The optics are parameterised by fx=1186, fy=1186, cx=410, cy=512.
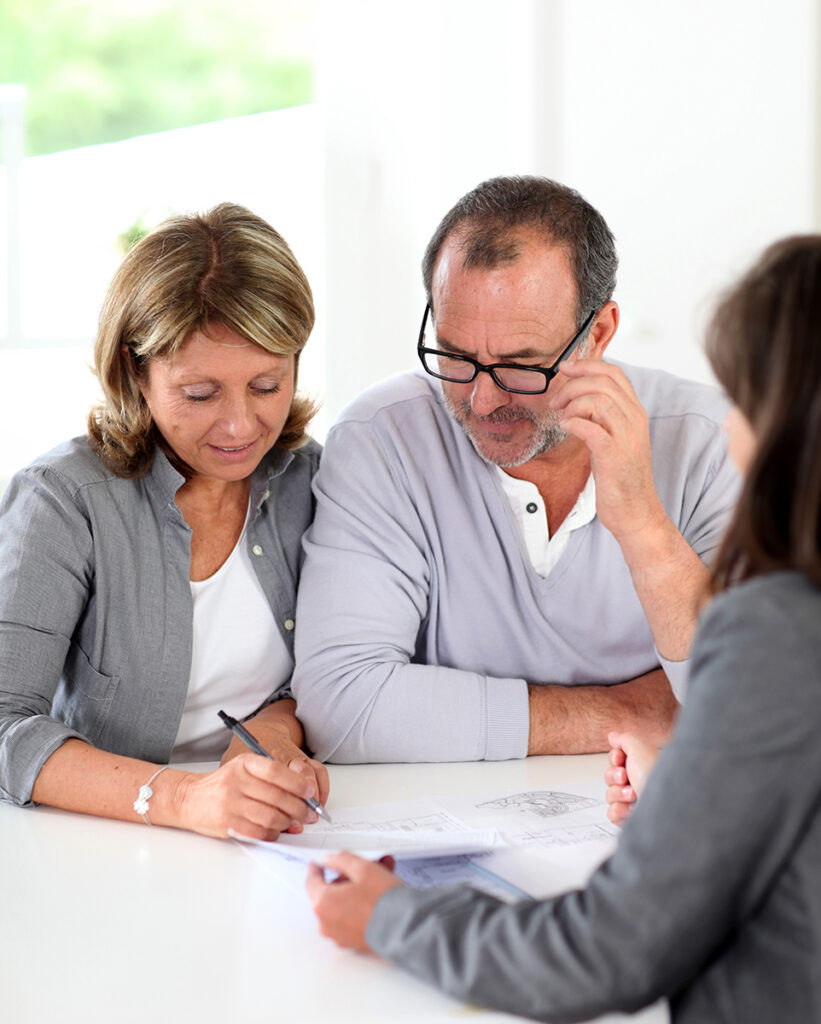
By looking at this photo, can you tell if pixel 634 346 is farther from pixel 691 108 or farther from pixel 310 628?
pixel 310 628

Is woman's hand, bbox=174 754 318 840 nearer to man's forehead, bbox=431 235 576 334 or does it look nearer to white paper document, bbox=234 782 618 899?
white paper document, bbox=234 782 618 899

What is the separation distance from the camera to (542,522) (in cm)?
174

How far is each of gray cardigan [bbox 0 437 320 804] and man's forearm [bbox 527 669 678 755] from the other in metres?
0.38

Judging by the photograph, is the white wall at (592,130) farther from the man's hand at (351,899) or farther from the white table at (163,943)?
the man's hand at (351,899)

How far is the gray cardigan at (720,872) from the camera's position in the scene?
2.36 feet

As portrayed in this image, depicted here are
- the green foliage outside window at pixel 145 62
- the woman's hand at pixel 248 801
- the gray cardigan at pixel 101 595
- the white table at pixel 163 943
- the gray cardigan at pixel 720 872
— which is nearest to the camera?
the gray cardigan at pixel 720 872

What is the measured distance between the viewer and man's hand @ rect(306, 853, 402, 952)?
0.94m

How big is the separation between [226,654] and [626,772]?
64 centimetres

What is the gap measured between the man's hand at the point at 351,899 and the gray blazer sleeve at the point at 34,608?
513mm

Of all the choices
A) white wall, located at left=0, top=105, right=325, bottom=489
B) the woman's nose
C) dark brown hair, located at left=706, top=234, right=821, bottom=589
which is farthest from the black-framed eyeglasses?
white wall, located at left=0, top=105, right=325, bottom=489

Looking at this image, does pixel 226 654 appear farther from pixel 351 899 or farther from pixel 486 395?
pixel 351 899

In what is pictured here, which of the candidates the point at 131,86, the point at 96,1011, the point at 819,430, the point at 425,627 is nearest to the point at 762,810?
the point at 819,430

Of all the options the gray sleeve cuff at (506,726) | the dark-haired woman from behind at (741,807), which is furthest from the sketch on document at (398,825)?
the dark-haired woman from behind at (741,807)

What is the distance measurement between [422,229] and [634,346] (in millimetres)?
615
